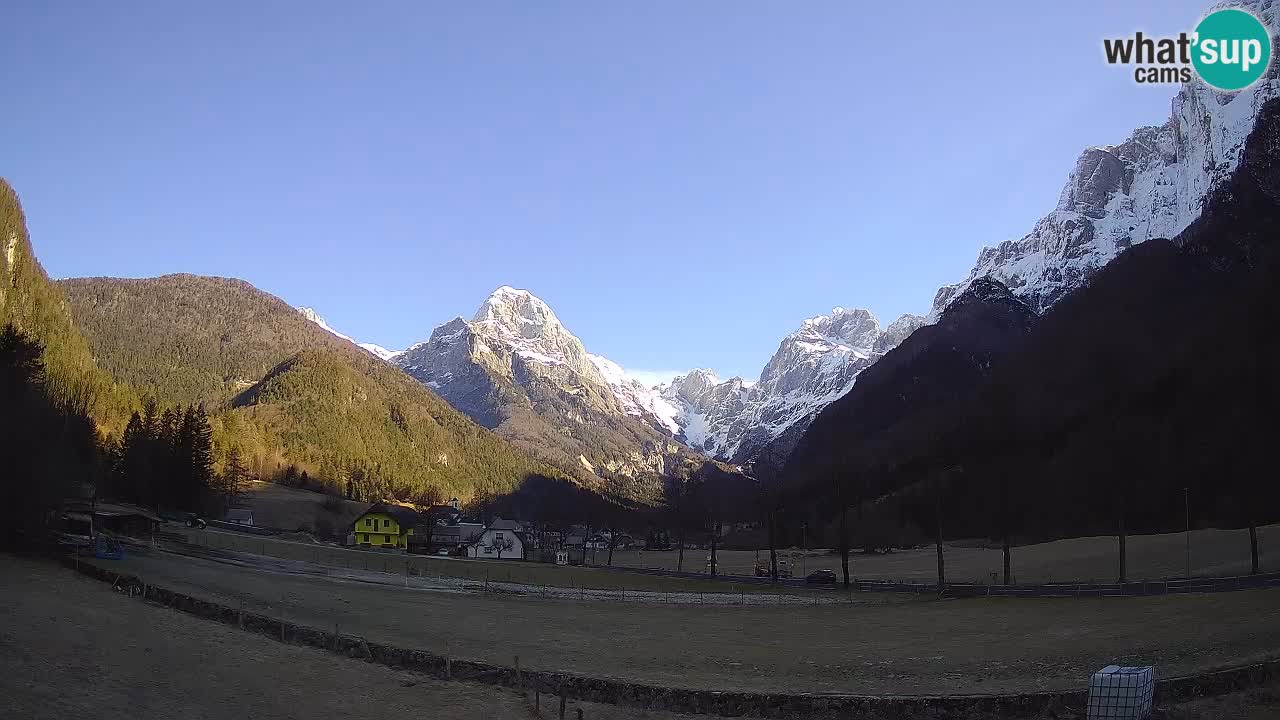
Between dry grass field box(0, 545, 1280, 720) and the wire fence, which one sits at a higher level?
dry grass field box(0, 545, 1280, 720)

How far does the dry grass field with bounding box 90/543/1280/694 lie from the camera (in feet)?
87.5

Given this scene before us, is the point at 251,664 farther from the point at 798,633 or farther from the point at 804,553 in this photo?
the point at 804,553

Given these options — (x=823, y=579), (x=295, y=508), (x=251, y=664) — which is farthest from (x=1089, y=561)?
(x=295, y=508)

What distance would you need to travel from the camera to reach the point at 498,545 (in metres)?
128

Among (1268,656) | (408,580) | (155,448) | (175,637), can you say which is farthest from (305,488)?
(1268,656)

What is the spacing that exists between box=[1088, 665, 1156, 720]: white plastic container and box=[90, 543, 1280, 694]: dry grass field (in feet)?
15.5

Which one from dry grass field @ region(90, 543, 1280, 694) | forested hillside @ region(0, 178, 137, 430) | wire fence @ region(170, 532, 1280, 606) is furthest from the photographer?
forested hillside @ region(0, 178, 137, 430)

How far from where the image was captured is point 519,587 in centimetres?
6506

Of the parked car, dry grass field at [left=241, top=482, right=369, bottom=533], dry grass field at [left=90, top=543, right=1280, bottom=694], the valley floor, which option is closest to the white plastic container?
dry grass field at [left=90, top=543, right=1280, bottom=694]

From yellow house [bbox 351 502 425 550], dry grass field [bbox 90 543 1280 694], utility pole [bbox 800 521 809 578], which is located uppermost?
dry grass field [bbox 90 543 1280 694]

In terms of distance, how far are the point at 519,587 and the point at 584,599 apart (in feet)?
30.5

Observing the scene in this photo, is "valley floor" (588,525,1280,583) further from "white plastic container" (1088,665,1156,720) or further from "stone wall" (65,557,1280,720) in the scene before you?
"white plastic container" (1088,665,1156,720)

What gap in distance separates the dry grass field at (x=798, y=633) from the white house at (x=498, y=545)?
71776 mm

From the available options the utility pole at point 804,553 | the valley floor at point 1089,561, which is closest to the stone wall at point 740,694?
the valley floor at point 1089,561
